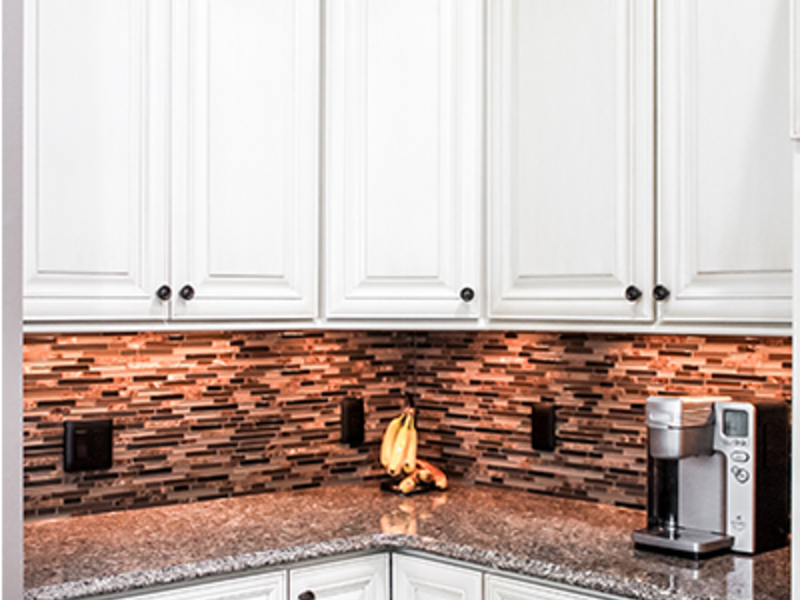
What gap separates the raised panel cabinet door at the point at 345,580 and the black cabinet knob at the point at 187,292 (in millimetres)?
616

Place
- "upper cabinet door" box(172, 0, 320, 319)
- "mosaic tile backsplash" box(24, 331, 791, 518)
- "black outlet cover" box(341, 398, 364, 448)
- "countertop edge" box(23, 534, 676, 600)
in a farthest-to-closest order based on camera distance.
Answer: "black outlet cover" box(341, 398, 364, 448) < "mosaic tile backsplash" box(24, 331, 791, 518) < "upper cabinet door" box(172, 0, 320, 319) < "countertop edge" box(23, 534, 676, 600)

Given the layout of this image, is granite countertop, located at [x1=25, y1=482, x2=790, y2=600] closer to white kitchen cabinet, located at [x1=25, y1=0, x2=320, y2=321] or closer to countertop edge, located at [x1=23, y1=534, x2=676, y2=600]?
countertop edge, located at [x1=23, y1=534, x2=676, y2=600]

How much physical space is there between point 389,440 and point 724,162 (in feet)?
3.79

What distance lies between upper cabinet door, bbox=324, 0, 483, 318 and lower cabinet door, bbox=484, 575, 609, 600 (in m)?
0.64

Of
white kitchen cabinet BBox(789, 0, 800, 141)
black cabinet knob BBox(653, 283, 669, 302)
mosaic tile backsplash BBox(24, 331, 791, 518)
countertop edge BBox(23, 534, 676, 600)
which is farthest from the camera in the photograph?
mosaic tile backsplash BBox(24, 331, 791, 518)

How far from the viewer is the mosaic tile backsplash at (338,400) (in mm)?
2357

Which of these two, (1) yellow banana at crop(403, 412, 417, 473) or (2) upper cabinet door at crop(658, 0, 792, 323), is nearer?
(2) upper cabinet door at crop(658, 0, 792, 323)

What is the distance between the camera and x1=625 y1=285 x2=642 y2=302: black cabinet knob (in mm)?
2137

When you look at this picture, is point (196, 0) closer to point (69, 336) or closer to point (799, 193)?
point (69, 336)

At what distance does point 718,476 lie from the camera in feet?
6.87

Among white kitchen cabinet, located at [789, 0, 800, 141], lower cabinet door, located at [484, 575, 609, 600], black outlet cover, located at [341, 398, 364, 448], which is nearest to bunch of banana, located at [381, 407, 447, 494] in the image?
black outlet cover, located at [341, 398, 364, 448]

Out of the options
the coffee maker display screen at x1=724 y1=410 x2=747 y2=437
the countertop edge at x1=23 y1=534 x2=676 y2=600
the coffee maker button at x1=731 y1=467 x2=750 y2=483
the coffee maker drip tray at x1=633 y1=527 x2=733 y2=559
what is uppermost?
the coffee maker display screen at x1=724 y1=410 x2=747 y2=437

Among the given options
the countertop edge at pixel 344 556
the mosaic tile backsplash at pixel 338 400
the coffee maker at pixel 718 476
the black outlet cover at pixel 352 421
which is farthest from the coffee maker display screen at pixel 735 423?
the black outlet cover at pixel 352 421

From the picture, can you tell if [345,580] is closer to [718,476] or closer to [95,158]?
[718,476]
